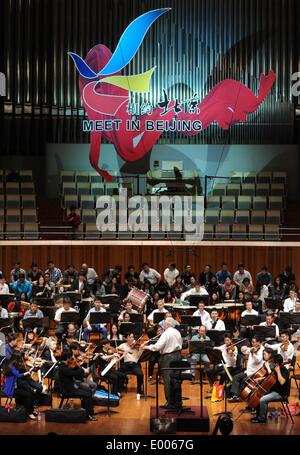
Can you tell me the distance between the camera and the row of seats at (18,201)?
22531 mm

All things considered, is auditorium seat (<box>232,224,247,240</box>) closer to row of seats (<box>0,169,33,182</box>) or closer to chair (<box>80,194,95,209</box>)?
chair (<box>80,194,95,209</box>)

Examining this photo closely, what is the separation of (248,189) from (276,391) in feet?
37.8

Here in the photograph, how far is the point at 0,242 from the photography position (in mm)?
21219

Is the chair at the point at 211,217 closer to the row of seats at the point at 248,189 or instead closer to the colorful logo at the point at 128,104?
the row of seats at the point at 248,189

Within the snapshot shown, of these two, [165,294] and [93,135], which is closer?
[165,294]

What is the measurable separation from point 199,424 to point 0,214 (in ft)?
38.0

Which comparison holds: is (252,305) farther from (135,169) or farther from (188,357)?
(135,169)

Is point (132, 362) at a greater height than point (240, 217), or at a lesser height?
lesser

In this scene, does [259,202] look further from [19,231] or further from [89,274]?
[19,231]

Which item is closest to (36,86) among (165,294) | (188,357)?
(165,294)

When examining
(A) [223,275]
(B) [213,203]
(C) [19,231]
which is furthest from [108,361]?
(B) [213,203]

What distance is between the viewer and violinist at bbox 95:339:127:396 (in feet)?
43.0

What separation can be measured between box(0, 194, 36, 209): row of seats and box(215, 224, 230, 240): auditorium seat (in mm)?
4471

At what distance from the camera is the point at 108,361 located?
1317 centimetres
